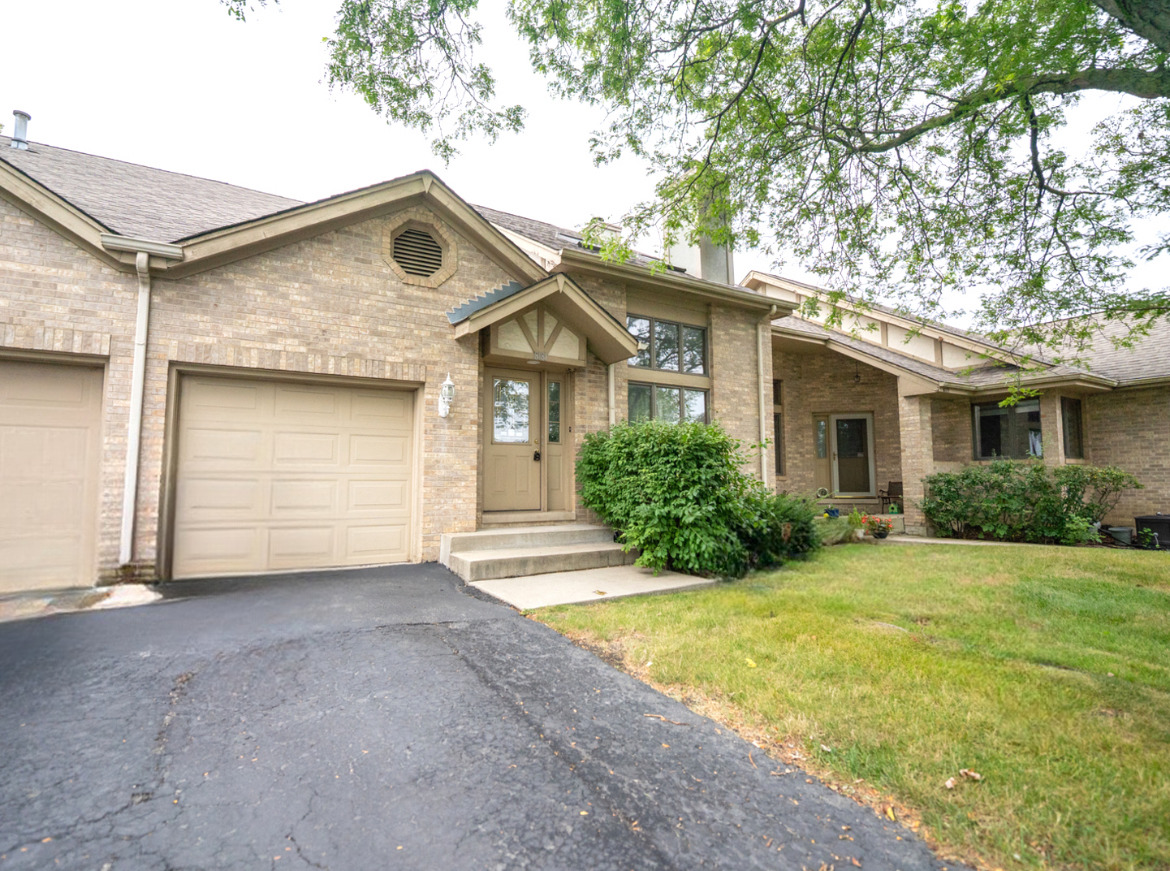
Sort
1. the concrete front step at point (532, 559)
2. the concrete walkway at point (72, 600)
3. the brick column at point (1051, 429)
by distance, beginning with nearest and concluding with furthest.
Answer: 1. the concrete walkway at point (72, 600)
2. the concrete front step at point (532, 559)
3. the brick column at point (1051, 429)

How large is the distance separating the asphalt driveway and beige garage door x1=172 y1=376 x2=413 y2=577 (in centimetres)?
222

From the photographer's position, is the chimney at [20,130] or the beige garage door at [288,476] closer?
the beige garage door at [288,476]

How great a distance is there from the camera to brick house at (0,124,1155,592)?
5590 millimetres

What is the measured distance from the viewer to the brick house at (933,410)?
1196 cm

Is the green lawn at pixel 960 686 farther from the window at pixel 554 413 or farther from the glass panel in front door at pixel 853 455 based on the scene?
the glass panel in front door at pixel 853 455

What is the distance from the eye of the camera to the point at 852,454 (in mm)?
14984

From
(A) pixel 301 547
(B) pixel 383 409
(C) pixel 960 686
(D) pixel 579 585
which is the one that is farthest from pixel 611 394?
(C) pixel 960 686

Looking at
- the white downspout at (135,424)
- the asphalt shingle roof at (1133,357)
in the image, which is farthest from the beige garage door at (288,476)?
the asphalt shingle roof at (1133,357)

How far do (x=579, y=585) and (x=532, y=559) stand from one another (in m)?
0.81

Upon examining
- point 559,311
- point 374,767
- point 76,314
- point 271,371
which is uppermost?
point 559,311

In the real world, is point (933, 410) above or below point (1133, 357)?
below

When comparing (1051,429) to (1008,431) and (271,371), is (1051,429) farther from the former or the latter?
(271,371)

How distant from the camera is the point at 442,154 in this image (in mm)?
6328

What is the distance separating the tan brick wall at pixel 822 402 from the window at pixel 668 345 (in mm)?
4576
